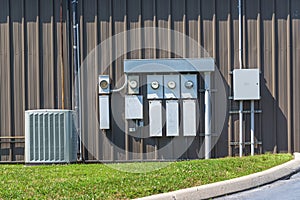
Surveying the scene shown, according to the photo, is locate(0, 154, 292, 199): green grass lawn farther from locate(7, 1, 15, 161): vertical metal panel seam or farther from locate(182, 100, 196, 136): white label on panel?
locate(182, 100, 196, 136): white label on panel

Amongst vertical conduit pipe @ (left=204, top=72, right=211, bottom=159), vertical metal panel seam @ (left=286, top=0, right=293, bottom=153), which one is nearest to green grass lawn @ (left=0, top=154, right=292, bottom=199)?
vertical metal panel seam @ (left=286, top=0, right=293, bottom=153)

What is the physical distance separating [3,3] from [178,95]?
3.99m

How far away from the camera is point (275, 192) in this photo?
23.7ft

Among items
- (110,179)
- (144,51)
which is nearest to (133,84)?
(144,51)

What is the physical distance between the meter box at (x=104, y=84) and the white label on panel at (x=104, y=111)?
12 cm

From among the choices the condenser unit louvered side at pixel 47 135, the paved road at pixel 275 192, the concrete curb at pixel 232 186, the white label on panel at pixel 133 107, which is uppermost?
the white label on panel at pixel 133 107

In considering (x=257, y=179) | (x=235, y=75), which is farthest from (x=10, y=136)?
(x=257, y=179)

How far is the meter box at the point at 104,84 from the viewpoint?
1084 centimetres

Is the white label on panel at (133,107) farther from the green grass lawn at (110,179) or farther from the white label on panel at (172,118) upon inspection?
the green grass lawn at (110,179)

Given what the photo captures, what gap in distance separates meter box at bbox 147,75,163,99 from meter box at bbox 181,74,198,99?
438mm

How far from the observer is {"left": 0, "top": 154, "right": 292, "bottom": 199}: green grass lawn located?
6.89 meters

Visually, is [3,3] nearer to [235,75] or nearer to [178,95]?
[178,95]

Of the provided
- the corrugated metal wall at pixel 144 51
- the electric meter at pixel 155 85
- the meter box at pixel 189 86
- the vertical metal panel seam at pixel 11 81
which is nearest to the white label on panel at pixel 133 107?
the electric meter at pixel 155 85

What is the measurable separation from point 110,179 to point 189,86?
11.9ft
